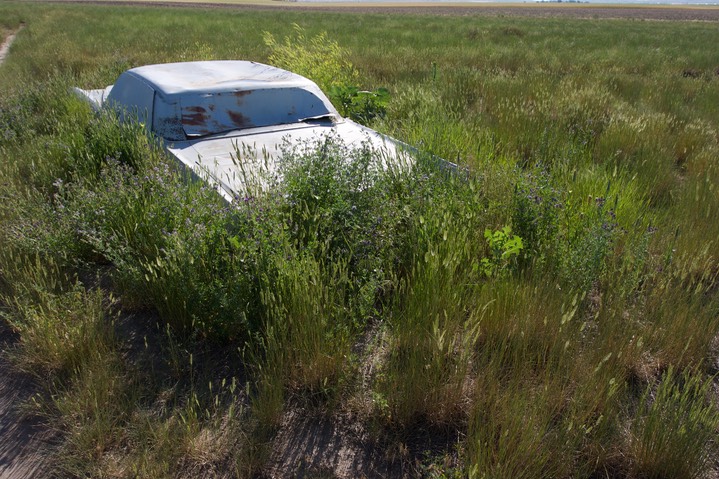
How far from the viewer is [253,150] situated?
448 centimetres

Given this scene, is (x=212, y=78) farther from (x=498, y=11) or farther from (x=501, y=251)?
(x=498, y=11)

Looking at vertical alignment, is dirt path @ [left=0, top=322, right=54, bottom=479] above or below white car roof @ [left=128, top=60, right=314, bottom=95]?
below

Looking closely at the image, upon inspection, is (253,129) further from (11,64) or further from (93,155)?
(11,64)

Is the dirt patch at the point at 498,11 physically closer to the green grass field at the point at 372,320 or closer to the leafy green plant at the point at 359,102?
the leafy green plant at the point at 359,102

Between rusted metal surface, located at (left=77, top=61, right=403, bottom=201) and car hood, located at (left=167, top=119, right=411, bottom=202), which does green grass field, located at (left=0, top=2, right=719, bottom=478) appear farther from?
rusted metal surface, located at (left=77, top=61, right=403, bottom=201)

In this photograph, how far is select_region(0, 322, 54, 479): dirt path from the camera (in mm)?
2326

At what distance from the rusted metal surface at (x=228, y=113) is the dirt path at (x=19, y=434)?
196 centimetres

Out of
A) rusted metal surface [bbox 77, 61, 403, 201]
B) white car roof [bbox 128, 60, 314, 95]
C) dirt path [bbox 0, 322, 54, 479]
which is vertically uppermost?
white car roof [bbox 128, 60, 314, 95]

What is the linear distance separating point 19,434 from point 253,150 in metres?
2.73

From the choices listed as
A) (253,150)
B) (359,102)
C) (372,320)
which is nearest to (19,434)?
(372,320)

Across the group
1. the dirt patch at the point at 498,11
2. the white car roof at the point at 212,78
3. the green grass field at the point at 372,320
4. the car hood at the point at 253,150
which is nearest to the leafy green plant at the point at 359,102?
the white car roof at the point at 212,78

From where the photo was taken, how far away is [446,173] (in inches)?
162

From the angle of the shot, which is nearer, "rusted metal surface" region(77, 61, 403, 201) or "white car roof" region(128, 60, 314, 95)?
"rusted metal surface" region(77, 61, 403, 201)

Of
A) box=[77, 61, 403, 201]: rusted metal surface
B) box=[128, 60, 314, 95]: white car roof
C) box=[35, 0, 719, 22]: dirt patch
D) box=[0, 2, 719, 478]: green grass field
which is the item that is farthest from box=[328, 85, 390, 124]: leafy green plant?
box=[35, 0, 719, 22]: dirt patch
